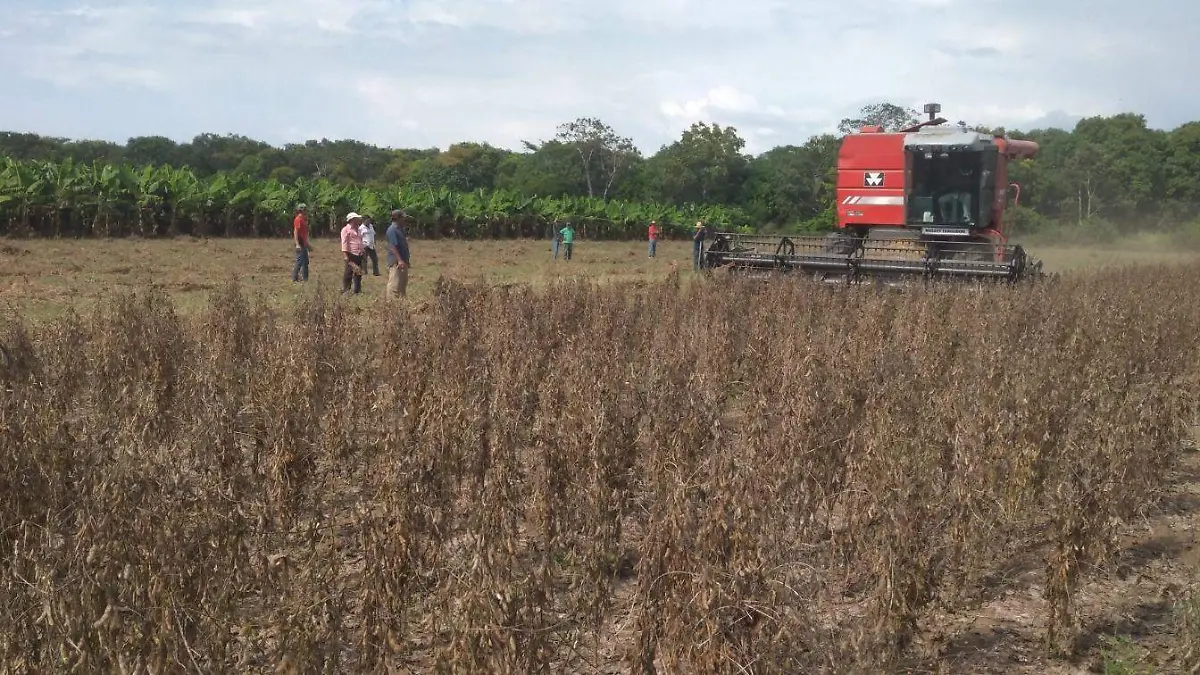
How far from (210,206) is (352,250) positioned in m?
16.0

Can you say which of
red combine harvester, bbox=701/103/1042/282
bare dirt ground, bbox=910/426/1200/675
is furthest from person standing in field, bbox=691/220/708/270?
bare dirt ground, bbox=910/426/1200/675

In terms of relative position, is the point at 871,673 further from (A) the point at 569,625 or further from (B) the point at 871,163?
(B) the point at 871,163

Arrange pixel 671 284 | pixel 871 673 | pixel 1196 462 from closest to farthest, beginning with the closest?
1. pixel 871 673
2. pixel 1196 462
3. pixel 671 284

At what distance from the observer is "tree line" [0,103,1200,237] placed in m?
25.9

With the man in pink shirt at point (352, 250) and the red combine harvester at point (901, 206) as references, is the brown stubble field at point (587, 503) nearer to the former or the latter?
the red combine harvester at point (901, 206)

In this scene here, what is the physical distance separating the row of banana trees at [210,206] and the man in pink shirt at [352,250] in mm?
13210

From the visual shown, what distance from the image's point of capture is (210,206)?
2789 centimetres

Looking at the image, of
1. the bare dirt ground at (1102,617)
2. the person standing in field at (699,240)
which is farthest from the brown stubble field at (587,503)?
the person standing in field at (699,240)

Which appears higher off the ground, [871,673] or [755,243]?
[755,243]

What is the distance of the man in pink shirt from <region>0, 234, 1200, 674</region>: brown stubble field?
238 inches

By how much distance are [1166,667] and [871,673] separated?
1.70m

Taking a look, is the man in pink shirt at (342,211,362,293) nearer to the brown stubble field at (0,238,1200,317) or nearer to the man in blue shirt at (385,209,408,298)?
the brown stubble field at (0,238,1200,317)

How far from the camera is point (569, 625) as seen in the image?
139 inches

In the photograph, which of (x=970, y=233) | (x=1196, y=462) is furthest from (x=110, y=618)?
(x=970, y=233)
